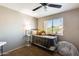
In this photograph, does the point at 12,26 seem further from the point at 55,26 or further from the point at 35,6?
the point at 55,26

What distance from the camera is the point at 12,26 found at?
116 cm

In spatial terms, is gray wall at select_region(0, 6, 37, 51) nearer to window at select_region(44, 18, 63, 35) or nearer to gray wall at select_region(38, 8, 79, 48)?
window at select_region(44, 18, 63, 35)

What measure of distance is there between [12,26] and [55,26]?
0.72m

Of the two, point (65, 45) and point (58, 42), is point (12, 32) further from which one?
point (65, 45)

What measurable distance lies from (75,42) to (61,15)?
0.49 m

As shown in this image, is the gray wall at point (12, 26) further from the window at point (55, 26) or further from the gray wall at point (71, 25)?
the gray wall at point (71, 25)

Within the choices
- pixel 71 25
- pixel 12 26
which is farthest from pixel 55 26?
pixel 12 26

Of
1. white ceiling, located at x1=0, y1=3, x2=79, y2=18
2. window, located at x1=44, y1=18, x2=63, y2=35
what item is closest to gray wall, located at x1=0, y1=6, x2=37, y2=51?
white ceiling, located at x1=0, y1=3, x2=79, y2=18

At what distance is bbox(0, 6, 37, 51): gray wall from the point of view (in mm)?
1072

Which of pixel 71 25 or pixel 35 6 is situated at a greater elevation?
pixel 35 6

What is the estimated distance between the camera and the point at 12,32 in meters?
1.17

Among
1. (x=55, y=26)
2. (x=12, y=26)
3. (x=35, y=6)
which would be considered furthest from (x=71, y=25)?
(x=12, y=26)

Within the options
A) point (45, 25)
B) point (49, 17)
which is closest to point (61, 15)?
point (49, 17)

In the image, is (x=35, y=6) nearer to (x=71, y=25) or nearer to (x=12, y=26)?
(x=12, y=26)
